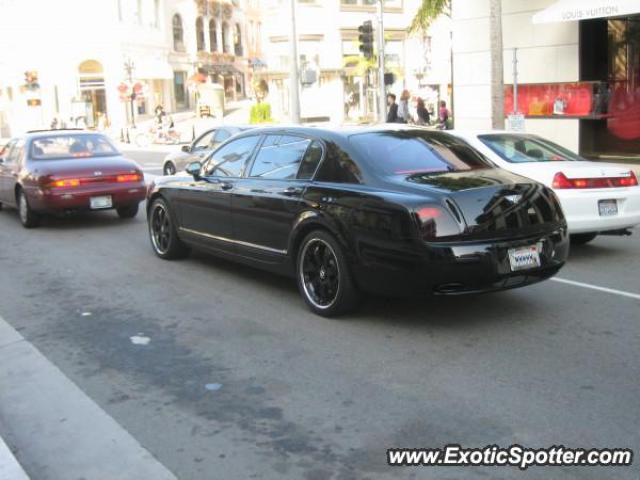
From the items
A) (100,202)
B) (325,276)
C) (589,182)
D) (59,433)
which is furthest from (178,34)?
(59,433)

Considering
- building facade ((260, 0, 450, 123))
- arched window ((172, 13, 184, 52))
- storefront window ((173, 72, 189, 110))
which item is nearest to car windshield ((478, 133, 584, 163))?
building facade ((260, 0, 450, 123))

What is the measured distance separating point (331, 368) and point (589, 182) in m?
4.62

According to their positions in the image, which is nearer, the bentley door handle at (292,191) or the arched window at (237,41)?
the bentley door handle at (292,191)

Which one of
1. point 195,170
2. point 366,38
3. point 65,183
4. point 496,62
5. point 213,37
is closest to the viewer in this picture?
point 195,170

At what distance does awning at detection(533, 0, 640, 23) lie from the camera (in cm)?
1622

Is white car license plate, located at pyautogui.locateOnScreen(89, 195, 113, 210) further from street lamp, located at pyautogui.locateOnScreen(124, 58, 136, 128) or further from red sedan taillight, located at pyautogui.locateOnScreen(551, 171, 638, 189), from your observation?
street lamp, located at pyautogui.locateOnScreen(124, 58, 136, 128)

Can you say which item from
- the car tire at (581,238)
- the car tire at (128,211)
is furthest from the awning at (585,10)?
the car tire at (128,211)

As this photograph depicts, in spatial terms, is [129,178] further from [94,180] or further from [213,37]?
[213,37]

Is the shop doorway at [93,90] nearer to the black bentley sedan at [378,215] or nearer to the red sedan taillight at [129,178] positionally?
the red sedan taillight at [129,178]

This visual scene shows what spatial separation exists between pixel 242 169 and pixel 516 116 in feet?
33.0

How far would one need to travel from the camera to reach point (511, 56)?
2039 cm

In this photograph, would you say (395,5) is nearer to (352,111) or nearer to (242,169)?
(352,111)

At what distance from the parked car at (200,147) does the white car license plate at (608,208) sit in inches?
357

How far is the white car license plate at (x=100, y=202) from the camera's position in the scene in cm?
1171
